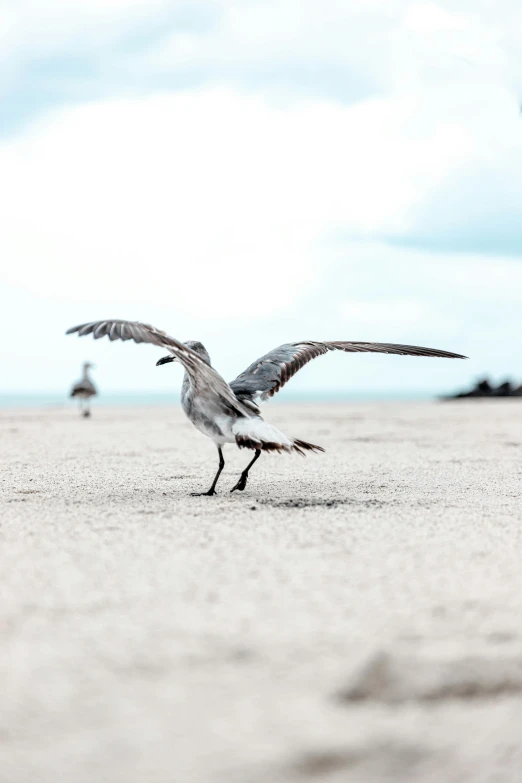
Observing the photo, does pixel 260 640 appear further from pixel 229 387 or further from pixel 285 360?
pixel 285 360

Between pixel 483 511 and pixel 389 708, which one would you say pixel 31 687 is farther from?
pixel 483 511

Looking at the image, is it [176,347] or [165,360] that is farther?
[165,360]

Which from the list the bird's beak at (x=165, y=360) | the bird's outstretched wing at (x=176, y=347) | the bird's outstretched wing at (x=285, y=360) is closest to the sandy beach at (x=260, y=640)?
the bird's outstretched wing at (x=176, y=347)

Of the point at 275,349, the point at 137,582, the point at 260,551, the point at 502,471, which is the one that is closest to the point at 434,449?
the point at 502,471

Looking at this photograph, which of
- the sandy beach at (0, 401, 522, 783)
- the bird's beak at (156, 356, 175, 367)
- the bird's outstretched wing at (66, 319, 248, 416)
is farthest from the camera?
the bird's beak at (156, 356, 175, 367)

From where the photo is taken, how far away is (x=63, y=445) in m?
8.85

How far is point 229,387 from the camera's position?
5.25 metres

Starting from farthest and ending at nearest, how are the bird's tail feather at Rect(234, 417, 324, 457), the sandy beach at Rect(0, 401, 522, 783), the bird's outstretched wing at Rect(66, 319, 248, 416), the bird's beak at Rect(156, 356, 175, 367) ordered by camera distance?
the bird's beak at Rect(156, 356, 175, 367), the bird's tail feather at Rect(234, 417, 324, 457), the bird's outstretched wing at Rect(66, 319, 248, 416), the sandy beach at Rect(0, 401, 522, 783)

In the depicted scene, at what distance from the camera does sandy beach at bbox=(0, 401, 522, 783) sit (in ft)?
6.25

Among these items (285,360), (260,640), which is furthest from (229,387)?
(260,640)

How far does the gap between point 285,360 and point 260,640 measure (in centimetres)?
342

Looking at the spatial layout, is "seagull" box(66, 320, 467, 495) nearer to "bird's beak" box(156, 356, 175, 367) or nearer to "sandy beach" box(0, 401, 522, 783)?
"bird's beak" box(156, 356, 175, 367)

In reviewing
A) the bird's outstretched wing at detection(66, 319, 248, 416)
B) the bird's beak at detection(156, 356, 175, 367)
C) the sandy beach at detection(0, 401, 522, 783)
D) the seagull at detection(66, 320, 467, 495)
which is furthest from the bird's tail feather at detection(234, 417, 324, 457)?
the bird's beak at detection(156, 356, 175, 367)

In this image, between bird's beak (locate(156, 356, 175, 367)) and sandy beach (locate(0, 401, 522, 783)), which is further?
bird's beak (locate(156, 356, 175, 367))
